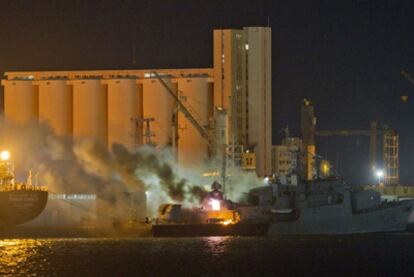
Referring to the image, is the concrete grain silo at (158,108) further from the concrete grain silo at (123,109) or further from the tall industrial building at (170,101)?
the concrete grain silo at (123,109)

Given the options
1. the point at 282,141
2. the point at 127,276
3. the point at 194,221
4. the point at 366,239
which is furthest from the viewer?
the point at 282,141

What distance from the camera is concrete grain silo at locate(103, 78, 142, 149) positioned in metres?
120

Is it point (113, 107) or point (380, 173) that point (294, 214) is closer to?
point (113, 107)

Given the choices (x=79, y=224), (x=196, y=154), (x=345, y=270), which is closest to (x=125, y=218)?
(x=79, y=224)

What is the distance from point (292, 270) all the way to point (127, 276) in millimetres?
10799

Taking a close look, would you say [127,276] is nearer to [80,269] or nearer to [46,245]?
[80,269]

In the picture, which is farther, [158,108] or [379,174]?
[379,174]

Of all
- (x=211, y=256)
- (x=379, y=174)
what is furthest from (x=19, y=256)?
(x=379, y=174)

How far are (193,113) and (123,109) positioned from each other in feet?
20.7

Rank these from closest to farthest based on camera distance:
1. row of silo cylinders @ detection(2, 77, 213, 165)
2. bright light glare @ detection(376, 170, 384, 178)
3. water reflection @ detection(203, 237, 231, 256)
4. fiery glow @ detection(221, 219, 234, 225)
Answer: water reflection @ detection(203, 237, 231, 256) → fiery glow @ detection(221, 219, 234, 225) → row of silo cylinders @ detection(2, 77, 213, 165) → bright light glare @ detection(376, 170, 384, 178)

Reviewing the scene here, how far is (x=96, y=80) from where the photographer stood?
12412cm

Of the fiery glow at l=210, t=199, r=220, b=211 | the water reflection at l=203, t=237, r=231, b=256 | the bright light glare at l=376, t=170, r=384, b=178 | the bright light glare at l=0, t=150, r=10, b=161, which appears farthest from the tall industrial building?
the fiery glow at l=210, t=199, r=220, b=211

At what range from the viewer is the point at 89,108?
123 meters

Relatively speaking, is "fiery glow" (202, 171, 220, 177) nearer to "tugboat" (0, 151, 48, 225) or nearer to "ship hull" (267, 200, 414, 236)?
"tugboat" (0, 151, 48, 225)
